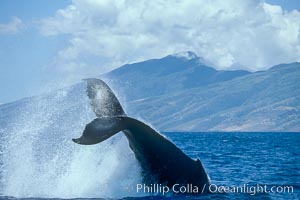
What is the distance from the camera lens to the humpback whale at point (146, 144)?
11219 mm

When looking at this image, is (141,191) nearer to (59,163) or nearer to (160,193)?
(160,193)

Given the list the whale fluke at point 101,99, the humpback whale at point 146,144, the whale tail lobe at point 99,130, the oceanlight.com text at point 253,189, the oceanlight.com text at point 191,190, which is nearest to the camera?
the whale tail lobe at point 99,130

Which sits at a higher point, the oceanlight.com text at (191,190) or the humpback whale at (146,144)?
the humpback whale at (146,144)

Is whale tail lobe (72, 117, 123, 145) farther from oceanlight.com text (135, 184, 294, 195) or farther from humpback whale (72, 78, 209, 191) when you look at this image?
oceanlight.com text (135, 184, 294, 195)

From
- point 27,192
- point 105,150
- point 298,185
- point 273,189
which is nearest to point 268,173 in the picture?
point 298,185

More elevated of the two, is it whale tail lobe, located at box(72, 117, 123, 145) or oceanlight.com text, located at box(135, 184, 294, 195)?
whale tail lobe, located at box(72, 117, 123, 145)

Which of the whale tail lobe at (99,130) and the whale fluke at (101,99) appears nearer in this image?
the whale tail lobe at (99,130)

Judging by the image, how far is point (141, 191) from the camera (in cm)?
1342

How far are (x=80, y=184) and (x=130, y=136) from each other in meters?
4.06

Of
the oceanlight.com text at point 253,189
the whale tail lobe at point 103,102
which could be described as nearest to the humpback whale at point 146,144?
the whale tail lobe at point 103,102

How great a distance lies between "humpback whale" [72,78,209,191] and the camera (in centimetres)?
1122

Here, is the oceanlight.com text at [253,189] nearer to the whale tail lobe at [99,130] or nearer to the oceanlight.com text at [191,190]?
the oceanlight.com text at [191,190]

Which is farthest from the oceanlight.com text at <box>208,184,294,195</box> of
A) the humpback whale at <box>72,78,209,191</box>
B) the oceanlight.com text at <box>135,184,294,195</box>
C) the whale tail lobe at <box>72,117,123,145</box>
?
the whale tail lobe at <box>72,117,123,145</box>

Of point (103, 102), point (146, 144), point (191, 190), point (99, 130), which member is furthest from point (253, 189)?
point (99, 130)
